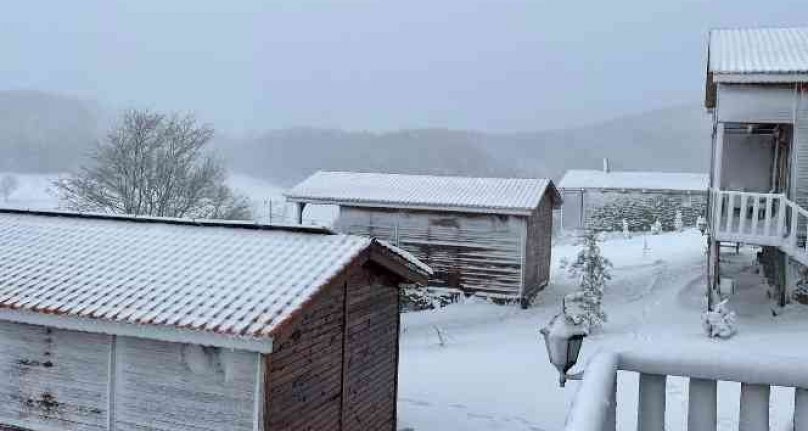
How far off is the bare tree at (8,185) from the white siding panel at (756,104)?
72503 mm

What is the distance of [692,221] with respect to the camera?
40562 mm

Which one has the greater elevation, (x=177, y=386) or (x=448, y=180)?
(x=448, y=180)

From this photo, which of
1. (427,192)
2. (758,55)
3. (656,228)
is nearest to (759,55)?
(758,55)

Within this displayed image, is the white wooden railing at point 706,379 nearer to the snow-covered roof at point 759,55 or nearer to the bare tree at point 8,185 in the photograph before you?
the snow-covered roof at point 759,55

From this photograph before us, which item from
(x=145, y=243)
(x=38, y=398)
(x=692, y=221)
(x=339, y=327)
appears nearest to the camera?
(x=38, y=398)

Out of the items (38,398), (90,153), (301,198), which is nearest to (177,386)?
(38,398)

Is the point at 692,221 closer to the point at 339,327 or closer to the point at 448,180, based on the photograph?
the point at 448,180

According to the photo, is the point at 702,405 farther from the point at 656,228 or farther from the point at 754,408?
the point at 656,228

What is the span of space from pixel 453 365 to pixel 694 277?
10.8 m

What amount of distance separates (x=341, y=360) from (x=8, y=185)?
262 feet

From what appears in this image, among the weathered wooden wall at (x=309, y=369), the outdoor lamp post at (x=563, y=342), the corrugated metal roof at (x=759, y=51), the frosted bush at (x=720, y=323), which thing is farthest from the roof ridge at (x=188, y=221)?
the corrugated metal roof at (x=759, y=51)

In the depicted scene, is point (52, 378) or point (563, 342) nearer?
point (563, 342)

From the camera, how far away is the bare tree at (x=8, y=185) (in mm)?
75331

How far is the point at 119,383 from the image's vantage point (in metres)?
9.17
